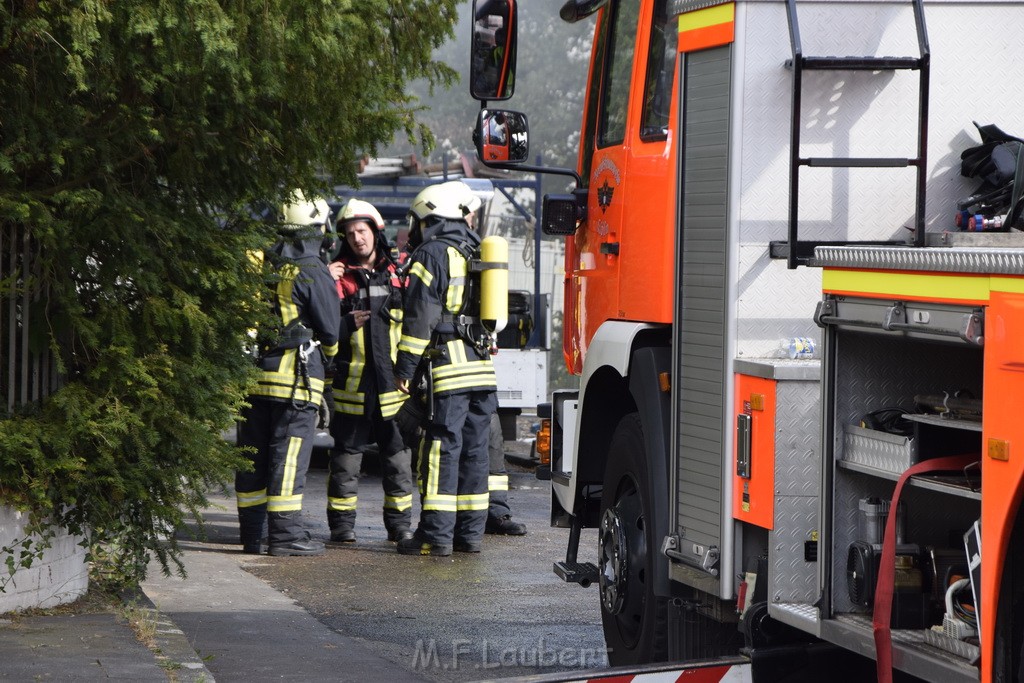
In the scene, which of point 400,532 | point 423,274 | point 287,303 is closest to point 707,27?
point 423,274

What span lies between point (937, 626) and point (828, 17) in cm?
192

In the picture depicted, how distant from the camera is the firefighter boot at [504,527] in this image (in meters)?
9.62

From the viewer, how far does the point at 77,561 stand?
6500 mm

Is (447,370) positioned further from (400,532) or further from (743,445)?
(743,445)

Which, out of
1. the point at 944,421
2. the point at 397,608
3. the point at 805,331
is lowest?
the point at 397,608

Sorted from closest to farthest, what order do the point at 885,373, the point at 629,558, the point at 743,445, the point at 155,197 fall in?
the point at 885,373, the point at 743,445, the point at 629,558, the point at 155,197

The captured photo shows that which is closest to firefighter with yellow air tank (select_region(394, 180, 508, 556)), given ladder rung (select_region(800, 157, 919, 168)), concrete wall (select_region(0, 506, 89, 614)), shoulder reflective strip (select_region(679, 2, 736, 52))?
concrete wall (select_region(0, 506, 89, 614))

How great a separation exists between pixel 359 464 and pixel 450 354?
3.37 feet

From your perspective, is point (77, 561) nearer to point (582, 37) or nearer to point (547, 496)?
point (547, 496)

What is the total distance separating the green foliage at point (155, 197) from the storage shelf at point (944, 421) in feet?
9.93

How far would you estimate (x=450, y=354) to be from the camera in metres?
8.63

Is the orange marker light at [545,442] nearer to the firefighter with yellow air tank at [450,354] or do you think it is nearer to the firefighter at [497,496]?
the firefighter with yellow air tank at [450,354]

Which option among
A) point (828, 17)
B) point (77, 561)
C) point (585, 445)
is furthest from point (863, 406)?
point (77, 561)

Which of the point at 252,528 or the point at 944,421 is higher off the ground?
the point at 944,421
